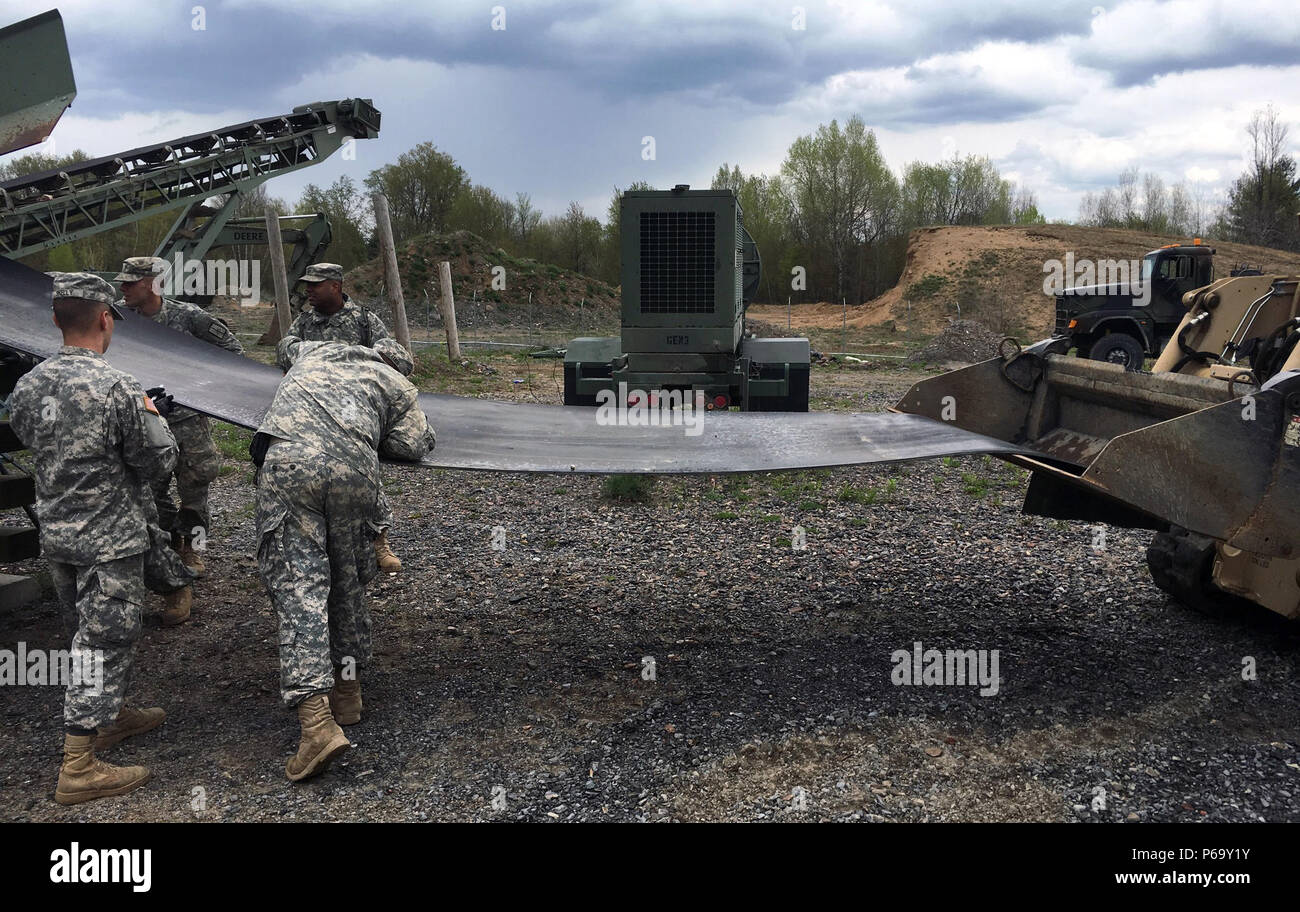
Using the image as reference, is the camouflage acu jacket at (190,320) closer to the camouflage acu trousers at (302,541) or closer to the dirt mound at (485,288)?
the camouflage acu trousers at (302,541)

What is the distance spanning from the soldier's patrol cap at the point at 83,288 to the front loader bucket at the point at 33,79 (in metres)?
2.66

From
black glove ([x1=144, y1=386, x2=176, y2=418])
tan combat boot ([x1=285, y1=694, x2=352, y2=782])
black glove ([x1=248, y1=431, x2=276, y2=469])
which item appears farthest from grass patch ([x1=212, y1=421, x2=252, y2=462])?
tan combat boot ([x1=285, y1=694, x2=352, y2=782])

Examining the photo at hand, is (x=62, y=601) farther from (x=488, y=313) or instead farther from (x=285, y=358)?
(x=488, y=313)

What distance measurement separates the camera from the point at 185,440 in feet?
18.9

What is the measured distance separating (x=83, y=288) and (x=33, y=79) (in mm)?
3051

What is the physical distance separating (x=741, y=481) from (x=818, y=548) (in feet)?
7.45

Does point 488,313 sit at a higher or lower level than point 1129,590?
higher

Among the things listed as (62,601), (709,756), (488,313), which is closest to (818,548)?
(709,756)

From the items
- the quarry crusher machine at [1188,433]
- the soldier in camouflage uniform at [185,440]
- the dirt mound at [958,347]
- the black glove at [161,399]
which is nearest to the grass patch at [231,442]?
the soldier in camouflage uniform at [185,440]

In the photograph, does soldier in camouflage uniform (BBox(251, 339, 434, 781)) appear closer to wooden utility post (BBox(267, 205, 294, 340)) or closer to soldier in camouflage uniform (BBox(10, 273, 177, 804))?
soldier in camouflage uniform (BBox(10, 273, 177, 804))

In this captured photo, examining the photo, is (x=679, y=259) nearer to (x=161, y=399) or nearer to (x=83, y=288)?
(x=161, y=399)

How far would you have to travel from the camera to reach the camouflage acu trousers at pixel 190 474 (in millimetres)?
5758

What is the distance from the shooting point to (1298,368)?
4.00 metres

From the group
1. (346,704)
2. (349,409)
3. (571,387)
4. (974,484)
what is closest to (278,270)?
(571,387)
